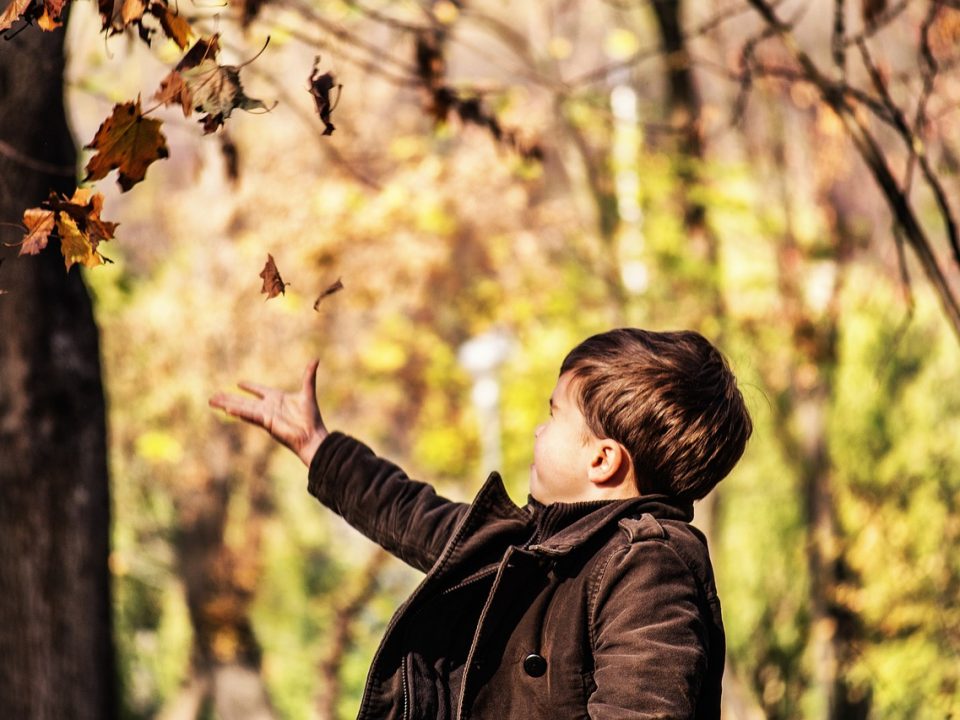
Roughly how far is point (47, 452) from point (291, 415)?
1794mm

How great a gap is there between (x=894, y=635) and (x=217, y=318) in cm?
748

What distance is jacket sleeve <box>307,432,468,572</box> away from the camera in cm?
270

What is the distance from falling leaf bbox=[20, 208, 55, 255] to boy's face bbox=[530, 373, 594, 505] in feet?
3.36

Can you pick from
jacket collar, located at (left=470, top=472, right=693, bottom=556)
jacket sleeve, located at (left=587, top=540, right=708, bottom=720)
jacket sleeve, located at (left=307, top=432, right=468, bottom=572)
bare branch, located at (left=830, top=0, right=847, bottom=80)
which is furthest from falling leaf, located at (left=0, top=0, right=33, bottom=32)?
bare branch, located at (left=830, top=0, right=847, bottom=80)

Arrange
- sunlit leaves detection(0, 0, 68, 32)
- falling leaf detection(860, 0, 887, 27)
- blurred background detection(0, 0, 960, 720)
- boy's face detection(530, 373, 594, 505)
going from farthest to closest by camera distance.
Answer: blurred background detection(0, 0, 960, 720)
falling leaf detection(860, 0, 887, 27)
boy's face detection(530, 373, 594, 505)
sunlit leaves detection(0, 0, 68, 32)

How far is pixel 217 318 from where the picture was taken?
44.9 ft

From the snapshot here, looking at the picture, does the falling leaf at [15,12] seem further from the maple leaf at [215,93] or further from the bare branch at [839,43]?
the bare branch at [839,43]

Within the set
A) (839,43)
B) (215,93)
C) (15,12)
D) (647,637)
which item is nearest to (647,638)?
(647,637)

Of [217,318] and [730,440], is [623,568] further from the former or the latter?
[217,318]

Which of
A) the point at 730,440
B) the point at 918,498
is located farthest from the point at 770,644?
the point at 730,440

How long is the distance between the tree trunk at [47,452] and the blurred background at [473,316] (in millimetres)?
11

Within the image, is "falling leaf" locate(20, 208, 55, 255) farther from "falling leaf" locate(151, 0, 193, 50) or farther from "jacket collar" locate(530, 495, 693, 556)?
"jacket collar" locate(530, 495, 693, 556)

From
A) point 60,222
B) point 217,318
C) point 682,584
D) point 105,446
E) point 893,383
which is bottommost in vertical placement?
point 682,584

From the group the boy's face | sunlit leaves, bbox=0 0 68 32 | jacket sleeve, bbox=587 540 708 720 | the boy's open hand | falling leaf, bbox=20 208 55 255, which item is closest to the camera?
jacket sleeve, bbox=587 540 708 720
